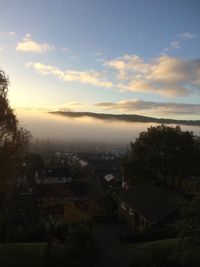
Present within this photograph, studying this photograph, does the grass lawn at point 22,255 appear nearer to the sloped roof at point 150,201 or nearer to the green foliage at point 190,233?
the green foliage at point 190,233

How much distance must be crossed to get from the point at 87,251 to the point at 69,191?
5108 cm

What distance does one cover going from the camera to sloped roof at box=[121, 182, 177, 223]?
39969 millimetres

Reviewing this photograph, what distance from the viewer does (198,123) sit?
15225 centimetres

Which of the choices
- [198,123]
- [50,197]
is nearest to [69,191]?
[50,197]

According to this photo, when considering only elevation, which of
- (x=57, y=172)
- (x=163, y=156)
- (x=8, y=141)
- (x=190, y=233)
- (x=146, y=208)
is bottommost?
(x=57, y=172)

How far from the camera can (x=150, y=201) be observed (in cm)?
4425

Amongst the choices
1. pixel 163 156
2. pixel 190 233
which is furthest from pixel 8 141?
pixel 163 156

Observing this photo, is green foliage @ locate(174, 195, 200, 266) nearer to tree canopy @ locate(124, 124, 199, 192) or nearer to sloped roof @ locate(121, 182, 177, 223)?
sloped roof @ locate(121, 182, 177, 223)

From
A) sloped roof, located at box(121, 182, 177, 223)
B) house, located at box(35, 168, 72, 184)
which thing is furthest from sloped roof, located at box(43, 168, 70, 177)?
sloped roof, located at box(121, 182, 177, 223)

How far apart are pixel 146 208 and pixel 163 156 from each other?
62.7 ft

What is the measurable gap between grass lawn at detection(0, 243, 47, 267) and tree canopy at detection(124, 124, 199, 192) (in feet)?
115

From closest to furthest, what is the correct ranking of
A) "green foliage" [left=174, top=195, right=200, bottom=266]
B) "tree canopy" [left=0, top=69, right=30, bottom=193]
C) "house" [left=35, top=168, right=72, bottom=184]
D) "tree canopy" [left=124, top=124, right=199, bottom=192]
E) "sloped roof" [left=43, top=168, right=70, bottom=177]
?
"green foliage" [left=174, top=195, right=200, bottom=266], "tree canopy" [left=0, top=69, right=30, bottom=193], "tree canopy" [left=124, top=124, right=199, bottom=192], "house" [left=35, top=168, right=72, bottom=184], "sloped roof" [left=43, top=168, right=70, bottom=177]

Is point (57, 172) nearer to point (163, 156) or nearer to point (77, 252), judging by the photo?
point (163, 156)

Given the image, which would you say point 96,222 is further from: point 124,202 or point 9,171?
point 9,171
